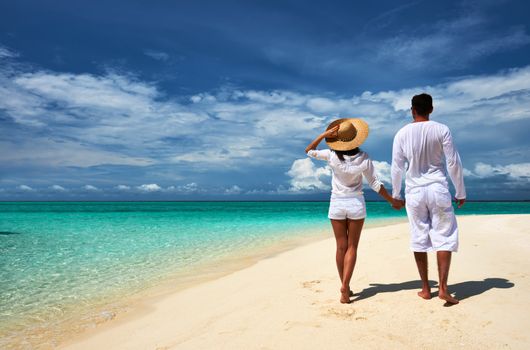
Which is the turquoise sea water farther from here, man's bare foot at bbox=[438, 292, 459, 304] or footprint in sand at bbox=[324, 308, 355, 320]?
man's bare foot at bbox=[438, 292, 459, 304]

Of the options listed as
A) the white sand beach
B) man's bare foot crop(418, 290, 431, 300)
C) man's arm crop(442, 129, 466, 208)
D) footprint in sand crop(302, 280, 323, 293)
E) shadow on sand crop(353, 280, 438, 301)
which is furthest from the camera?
footprint in sand crop(302, 280, 323, 293)

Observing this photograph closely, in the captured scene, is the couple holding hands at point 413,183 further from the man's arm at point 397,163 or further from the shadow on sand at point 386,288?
the shadow on sand at point 386,288

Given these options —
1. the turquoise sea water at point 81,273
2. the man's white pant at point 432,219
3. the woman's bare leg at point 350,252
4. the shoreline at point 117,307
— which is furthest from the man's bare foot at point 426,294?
the turquoise sea water at point 81,273

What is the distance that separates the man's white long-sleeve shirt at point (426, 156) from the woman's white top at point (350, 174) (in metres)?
0.29

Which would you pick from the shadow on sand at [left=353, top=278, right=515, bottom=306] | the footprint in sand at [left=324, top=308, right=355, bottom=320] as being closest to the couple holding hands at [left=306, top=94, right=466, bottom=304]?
the footprint in sand at [left=324, top=308, right=355, bottom=320]

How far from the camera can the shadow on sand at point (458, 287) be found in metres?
4.33

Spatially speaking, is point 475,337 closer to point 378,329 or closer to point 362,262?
point 378,329

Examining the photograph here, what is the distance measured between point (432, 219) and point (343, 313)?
60.5 inches

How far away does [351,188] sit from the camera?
440cm

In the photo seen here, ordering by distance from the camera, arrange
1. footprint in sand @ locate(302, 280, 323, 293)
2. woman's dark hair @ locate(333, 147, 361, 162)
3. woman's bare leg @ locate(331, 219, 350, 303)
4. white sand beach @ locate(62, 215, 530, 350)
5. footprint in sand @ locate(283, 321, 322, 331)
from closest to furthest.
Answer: white sand beach @ locate(62, 215, 530, 350) → footprint in sand @ locate(283, 321, 322, 331) → woman's dark hair @ locate(333, 147, 361, 162) → woman's bare leg @ locate(331, 219, 350, 303) → footprint in sand @ locate(302, 280, 323, 293)

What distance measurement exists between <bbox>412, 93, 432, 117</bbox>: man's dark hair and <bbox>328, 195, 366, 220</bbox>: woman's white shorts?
127cm

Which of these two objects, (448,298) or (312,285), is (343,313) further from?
(312,285)

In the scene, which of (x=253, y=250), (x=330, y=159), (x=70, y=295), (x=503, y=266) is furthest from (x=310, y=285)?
(x=253, y=250)

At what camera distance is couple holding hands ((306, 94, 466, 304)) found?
13.1ft
